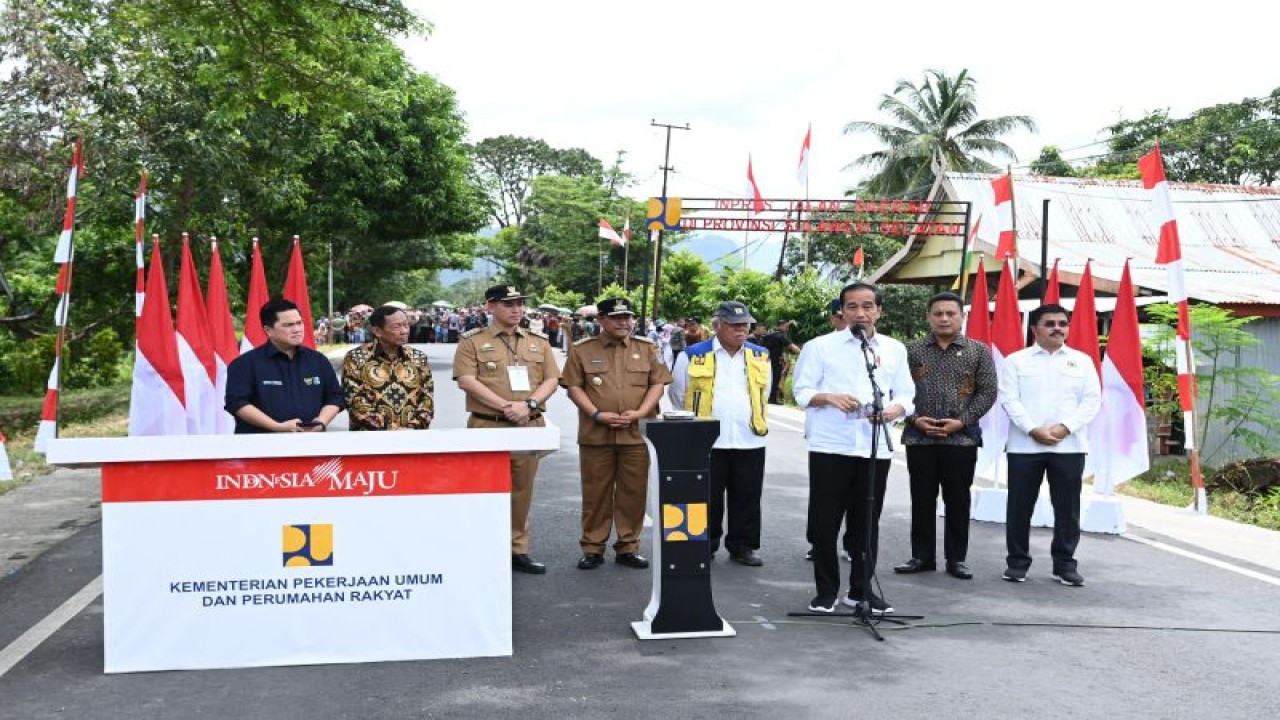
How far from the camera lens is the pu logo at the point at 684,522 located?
6.07 m

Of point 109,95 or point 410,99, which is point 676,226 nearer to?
point 410,99

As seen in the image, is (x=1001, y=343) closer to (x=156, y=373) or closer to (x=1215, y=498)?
(x=1215, y=498)

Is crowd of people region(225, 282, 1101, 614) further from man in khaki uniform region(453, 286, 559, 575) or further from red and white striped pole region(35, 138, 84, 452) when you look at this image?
red and white striped pole region(35, 138, 84, 452)

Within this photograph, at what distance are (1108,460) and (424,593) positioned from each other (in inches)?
247

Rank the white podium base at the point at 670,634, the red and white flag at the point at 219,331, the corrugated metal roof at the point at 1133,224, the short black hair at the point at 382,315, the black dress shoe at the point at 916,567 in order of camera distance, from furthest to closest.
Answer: the corrugated metal roof at the point at 1133,224
the red and white flag at the point at 219,331
the black dress shoe at the point at 916,567
the short black hair at the point at 382,315
the white podium base at the point at 670,634

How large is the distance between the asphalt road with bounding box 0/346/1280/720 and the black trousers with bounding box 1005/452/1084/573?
0.65ft

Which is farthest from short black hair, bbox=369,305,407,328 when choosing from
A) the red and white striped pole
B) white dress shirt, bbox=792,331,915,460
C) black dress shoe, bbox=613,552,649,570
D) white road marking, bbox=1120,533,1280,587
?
white road marking, bbox=1120,533,1280,587

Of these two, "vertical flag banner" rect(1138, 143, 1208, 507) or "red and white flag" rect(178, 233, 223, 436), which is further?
"red and white flag" rect(178, 233, 223, 436)

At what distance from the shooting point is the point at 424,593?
561 centimetres

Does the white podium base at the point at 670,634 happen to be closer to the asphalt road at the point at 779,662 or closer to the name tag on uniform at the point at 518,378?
the asphalt road at the point at 779,662

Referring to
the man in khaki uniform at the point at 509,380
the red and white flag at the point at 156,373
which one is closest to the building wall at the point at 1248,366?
the man in khaki uniform at the point at 509,380

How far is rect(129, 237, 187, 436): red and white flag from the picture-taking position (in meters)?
10.3

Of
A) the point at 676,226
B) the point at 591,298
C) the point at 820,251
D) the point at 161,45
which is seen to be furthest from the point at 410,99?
the point at 591,298

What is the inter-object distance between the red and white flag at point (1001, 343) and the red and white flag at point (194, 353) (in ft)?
23.5
